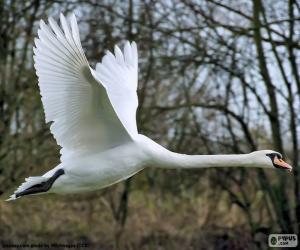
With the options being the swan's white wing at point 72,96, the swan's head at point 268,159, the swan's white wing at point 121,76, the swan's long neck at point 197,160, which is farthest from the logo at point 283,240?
the swan's white wing at point 72,96

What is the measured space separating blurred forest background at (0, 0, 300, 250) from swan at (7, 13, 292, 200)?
3842 millimetres

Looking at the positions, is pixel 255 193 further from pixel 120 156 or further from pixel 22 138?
pixel 120 156

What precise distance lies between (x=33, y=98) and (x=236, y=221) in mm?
3628

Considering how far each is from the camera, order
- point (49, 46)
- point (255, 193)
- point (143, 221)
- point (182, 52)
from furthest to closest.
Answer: point (143, 221) < point (255, 193) < point (182, 52) < point (49, 46)

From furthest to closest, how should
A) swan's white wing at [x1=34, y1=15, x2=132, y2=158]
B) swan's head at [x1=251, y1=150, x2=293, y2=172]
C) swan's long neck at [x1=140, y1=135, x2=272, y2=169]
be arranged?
swan's head at [x1=251, y1=150, x2=293, y2=172] < swan's long neck at [x1=140, y1=135, x2=272, y2=169] < swan's white wing at [x1=34, y1=15, x2=132, y2=158]

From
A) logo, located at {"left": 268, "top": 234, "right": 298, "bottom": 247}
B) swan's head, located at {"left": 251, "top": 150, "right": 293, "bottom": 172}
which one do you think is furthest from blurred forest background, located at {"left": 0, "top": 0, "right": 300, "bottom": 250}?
swan's head, located at {"left": 251, "top": 150, "right": 293, "bottom": 172}

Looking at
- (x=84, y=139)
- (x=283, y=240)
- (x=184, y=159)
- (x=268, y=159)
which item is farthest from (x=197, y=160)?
(x=283, y=240)

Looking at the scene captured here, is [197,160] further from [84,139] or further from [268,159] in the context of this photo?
[84,139]

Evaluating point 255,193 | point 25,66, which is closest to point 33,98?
point 25,66

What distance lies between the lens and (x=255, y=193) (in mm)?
14406

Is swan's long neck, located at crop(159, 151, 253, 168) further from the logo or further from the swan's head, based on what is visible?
the logo

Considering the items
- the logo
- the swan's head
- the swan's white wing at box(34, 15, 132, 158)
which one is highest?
the swan's white wing at box(34, 15, 132, 158)

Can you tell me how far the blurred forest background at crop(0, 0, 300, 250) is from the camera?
13359 millimetres

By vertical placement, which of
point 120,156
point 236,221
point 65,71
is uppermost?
point 65,71
